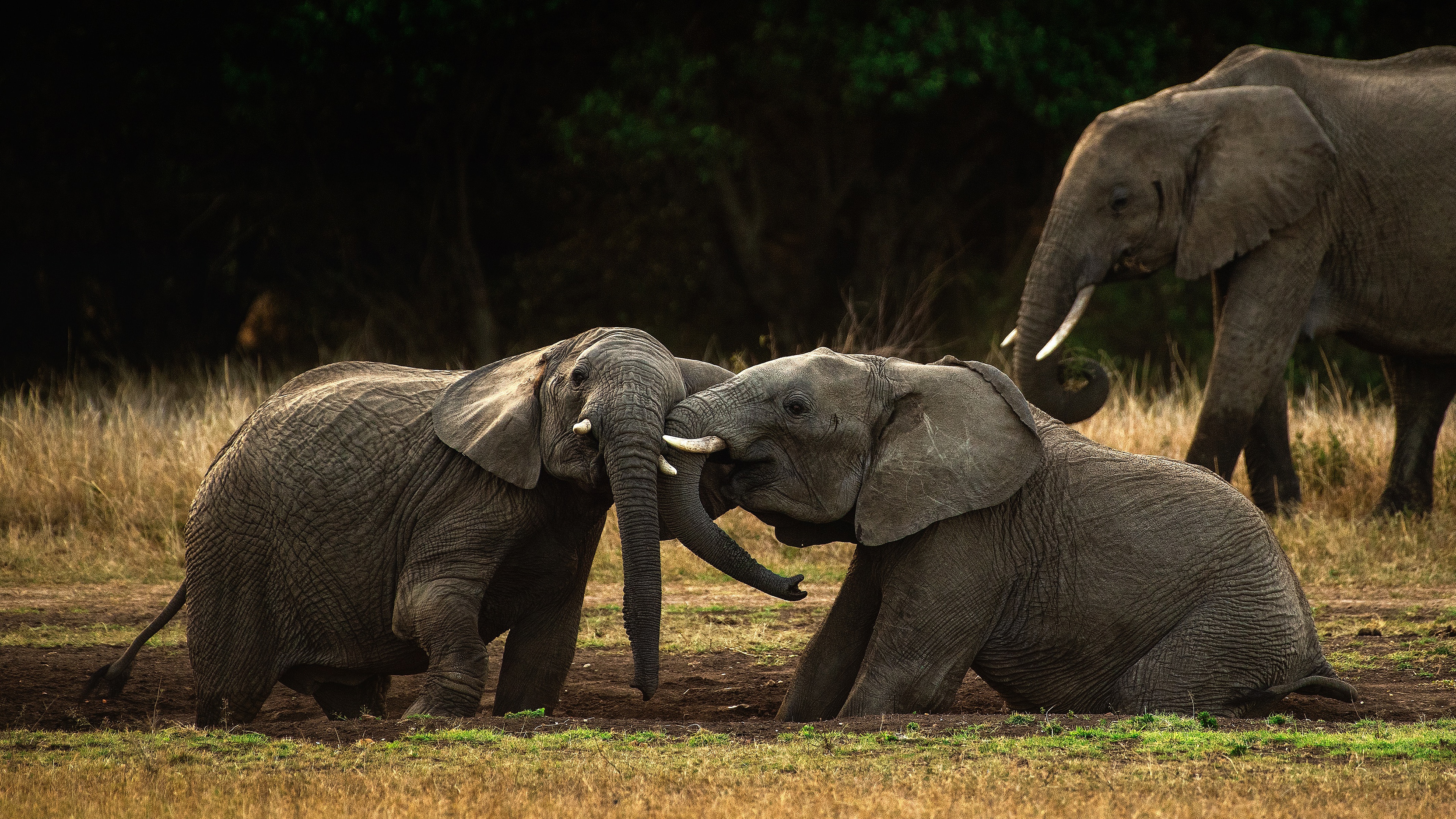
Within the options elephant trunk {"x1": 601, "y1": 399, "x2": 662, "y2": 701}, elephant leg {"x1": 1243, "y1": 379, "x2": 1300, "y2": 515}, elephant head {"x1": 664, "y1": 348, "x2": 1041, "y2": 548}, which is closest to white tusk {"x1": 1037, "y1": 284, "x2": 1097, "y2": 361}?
elephant leg {"x1": 1243, "y1": 379, "x2": 1300, "y2": 515}

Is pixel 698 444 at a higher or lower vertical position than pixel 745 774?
higher

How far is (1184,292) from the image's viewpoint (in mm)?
21672

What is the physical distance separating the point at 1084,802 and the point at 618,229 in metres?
19.7

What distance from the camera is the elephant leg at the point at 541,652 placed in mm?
6473

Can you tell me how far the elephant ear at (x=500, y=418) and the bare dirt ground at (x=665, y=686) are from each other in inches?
37.5

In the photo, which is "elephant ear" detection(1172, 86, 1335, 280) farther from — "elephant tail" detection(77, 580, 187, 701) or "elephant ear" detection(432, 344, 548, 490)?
"elephant tail" detection(77, 580, 187, 701)

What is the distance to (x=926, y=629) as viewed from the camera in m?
5.85

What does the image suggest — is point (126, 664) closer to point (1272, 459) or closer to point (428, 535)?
point (428, 535)

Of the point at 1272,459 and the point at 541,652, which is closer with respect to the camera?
the point at 541,652

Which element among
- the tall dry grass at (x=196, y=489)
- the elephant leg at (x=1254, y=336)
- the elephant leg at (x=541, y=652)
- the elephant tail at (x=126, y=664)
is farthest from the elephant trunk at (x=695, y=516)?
the elephant leg at (x=1254, y=336)

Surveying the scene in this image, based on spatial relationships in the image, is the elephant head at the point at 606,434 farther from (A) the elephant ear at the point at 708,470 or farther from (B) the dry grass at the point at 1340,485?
(B) the dry grass at the point at 1340,485

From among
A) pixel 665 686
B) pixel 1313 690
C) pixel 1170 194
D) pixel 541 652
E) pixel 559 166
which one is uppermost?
pixel 559 166

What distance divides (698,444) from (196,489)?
22.1ft

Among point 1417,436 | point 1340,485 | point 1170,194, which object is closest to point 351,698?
point 1170,194
